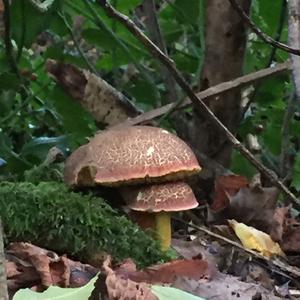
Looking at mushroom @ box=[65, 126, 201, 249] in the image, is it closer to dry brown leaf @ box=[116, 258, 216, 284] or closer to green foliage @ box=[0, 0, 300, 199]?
dry brown leaf @ box=[116, 258, 216, 284]

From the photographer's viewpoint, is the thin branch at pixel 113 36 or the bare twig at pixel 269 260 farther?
the thin branch at pixel 113 36

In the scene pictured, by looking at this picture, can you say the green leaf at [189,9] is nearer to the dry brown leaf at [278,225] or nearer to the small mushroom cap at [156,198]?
the dry brown leaf at [278,225]

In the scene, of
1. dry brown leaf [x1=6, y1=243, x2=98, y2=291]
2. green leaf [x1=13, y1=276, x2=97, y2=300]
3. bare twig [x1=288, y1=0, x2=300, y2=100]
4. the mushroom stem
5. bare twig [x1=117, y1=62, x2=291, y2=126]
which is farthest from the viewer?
bare twig [x1=117, y1=62, x2=291, y2=126]

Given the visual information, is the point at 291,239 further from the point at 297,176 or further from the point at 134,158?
the point at 134,158

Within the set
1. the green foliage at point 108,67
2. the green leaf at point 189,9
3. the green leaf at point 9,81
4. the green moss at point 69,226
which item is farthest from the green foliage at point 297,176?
the green leaf at point 9,81

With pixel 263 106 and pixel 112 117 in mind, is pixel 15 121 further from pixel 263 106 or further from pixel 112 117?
pixel 263 106

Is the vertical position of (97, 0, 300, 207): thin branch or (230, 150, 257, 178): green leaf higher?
(97, 0, 300, 207): thin branch

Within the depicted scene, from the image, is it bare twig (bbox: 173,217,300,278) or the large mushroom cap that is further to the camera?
bare twig (bbox: 173,217,300,278)

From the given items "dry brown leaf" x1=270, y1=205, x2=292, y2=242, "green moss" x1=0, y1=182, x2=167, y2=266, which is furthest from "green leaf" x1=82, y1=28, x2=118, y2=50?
"green moss" x1=0, y1=182, x2=167, y2=266
